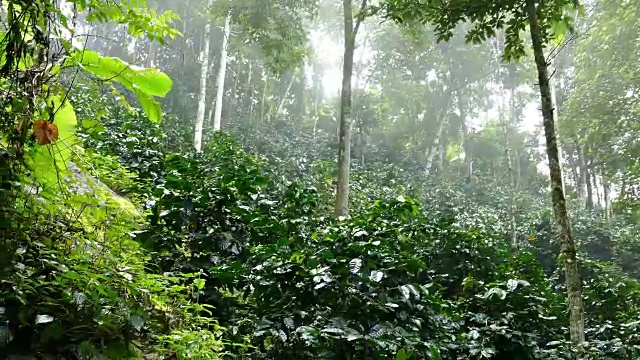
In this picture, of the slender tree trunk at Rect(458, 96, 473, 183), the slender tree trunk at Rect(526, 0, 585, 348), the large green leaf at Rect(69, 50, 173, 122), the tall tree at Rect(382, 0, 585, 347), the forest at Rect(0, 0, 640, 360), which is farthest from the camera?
the slender tree trunk at Rect(458, 96, 473, 183)

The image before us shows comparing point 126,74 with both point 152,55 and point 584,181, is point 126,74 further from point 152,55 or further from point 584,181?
point 584,181

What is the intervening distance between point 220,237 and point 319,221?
1346 millimetres

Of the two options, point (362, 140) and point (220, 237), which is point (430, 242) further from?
point (362, 140)

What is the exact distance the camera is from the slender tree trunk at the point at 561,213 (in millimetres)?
4098

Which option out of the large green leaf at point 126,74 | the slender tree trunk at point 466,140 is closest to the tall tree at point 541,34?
the large green leaf at point 126,74

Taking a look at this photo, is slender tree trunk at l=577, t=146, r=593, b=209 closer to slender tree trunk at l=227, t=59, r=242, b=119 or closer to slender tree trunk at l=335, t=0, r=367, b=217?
→ slender tree trunk at l=335, t=0, r=367, b=217

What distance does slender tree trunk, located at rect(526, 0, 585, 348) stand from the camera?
161 inches

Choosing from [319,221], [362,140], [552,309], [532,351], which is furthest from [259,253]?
[362,140]

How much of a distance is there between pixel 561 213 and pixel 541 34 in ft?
7.02

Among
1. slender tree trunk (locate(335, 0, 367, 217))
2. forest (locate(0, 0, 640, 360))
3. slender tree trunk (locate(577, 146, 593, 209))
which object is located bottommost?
forest (locate(0, 0, 640, 360))

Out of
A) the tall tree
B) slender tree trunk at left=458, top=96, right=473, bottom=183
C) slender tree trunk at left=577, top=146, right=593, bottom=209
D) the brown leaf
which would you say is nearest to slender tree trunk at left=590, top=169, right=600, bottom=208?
slender tree trunk at left=577, top=146, right=593, bottom=209

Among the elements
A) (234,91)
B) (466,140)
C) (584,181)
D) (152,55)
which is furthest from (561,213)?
(466,140)

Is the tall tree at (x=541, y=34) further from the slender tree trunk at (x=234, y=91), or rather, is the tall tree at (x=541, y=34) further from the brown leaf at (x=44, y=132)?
Result: the slender tree trunk at (x=234, y=91)

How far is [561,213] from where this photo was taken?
14.5ft
